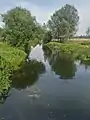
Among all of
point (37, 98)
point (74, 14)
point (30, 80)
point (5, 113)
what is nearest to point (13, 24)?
point (30, 80)

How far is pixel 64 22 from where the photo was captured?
114312 mm

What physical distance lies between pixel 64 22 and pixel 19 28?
185 ft

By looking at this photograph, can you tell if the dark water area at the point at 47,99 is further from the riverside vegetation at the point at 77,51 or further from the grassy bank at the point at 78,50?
the grassy bank at the point at 78,50

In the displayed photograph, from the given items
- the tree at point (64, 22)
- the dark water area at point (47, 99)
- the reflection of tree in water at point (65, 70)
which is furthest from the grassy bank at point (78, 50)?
the tree at point (64, 22)

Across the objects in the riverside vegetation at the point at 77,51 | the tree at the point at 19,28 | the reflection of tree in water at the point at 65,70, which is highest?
the tree at the point at 19,28

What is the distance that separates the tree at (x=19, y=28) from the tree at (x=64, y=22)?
5283 centimetres

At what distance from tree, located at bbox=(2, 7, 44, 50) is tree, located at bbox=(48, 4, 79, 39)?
173 feet

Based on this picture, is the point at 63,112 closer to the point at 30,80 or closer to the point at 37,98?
the point at 37,98

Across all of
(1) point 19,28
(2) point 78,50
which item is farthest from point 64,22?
(1) point 19,28

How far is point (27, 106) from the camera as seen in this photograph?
21766mm

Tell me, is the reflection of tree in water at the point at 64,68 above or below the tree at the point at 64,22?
below

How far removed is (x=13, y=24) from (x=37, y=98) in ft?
130

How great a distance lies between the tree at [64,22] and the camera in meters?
116

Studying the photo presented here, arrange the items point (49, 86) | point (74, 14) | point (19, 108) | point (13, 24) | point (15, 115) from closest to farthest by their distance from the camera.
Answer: point (15, 115), point (19, 108), point (49, 86), point (13, 24), point (74, 14)
